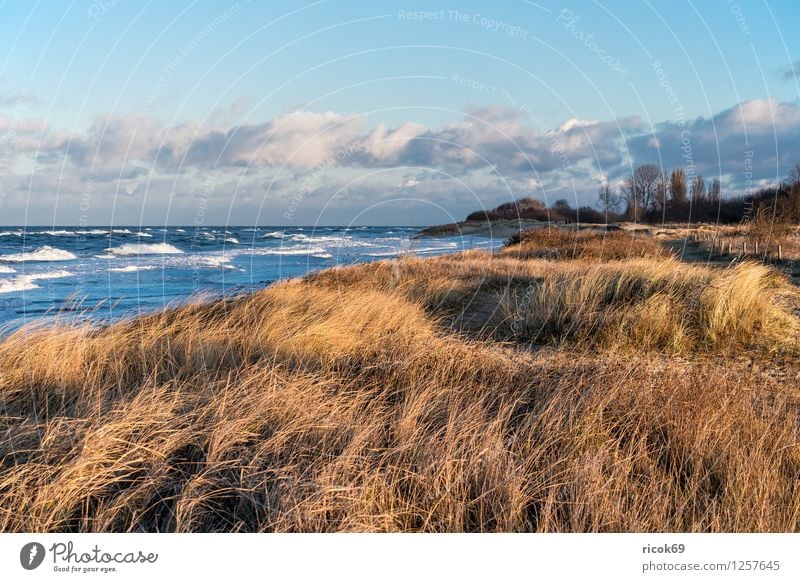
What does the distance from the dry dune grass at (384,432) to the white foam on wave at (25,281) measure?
11040 mm

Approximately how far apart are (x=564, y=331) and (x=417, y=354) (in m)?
2.40

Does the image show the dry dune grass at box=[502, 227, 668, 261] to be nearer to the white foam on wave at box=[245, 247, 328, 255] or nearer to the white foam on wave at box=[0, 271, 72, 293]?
the white foam on wave at box=[245, 247, 328, 255]

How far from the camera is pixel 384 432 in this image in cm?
379

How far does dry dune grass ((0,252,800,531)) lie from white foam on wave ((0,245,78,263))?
24747mm

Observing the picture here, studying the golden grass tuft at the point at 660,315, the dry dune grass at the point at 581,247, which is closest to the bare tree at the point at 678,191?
the dry dune grass at the point at 581,247

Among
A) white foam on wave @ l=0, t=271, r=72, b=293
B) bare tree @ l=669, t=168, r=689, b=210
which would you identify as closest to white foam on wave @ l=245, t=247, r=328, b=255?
white foam on wave @ l=0, t=271, r=72, b=293

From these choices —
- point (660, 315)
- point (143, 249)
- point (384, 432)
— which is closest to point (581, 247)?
point (660, 315)

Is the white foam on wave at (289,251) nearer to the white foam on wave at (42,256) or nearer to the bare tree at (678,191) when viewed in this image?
the white foam on wave at (42,256)

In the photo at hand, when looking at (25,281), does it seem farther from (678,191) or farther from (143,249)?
(678,191)

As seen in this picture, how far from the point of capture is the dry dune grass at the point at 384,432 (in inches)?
119

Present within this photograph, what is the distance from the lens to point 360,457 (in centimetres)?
334

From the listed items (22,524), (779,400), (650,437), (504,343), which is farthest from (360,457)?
(504,343)
